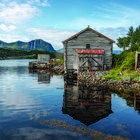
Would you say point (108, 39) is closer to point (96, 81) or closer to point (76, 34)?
point (76, 34)

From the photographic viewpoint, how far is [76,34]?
90.6 ft

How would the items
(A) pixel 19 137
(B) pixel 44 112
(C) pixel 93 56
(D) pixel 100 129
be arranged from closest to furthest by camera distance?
(A) pixel 19 137
(D) pixel 100 129
(B) pixel 44 112
(C) pixel 93 56

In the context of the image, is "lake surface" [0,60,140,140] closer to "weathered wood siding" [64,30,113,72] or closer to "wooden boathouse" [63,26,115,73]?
"wooden boathouse" [63,26,115,73]

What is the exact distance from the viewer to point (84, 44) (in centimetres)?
2795

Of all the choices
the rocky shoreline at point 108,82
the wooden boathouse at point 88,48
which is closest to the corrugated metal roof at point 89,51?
the wooden boathouse at point 88,48

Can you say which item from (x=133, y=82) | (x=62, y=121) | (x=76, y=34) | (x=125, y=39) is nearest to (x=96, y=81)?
(x=133, y=82)

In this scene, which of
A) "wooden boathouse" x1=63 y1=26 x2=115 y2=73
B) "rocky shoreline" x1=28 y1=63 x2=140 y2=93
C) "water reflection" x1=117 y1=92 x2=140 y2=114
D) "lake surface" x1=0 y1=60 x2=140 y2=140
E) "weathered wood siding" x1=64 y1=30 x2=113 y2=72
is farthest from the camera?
"weathered wood siding" x1=64 y1=30 x2=113 y2=72

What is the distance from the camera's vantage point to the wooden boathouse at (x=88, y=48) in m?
27.0

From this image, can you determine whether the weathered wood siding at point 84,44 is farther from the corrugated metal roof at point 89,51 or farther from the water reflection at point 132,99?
the water reflection at point 132,99

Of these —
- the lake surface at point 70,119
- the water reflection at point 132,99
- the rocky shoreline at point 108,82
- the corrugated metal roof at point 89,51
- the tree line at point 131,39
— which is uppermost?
the tree line at point 131,39

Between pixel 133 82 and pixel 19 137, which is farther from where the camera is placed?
pixel 133 82

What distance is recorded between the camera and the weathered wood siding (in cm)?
2786

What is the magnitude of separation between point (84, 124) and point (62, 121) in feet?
3.98

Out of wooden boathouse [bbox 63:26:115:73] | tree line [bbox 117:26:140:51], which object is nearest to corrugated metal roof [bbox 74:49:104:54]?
wooden boathouse [bbox 63:26:115:73]
